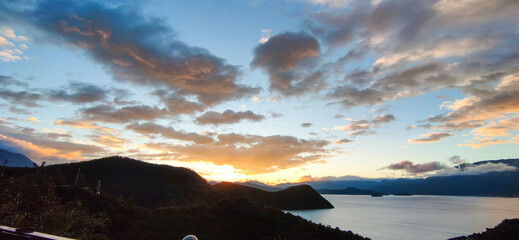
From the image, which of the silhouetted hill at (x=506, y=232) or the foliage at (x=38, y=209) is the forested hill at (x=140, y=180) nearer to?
the foliage at (x=38, y=209)

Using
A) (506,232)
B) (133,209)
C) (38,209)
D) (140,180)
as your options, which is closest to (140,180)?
(140,180)

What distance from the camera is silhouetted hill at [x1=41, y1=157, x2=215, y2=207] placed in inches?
3622

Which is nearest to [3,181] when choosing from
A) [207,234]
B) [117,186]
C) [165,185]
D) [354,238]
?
[207,234]

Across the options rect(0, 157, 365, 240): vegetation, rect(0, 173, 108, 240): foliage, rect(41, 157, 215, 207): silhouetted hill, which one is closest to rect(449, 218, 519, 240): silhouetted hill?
rect(0, 157, 365, 240): vegetation

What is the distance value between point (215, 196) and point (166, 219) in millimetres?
78691

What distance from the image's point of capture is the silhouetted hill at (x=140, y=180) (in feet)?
302

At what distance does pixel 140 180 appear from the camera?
105 m

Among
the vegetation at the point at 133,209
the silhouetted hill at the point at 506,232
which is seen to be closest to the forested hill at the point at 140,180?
the vegetation at the point at 133,209

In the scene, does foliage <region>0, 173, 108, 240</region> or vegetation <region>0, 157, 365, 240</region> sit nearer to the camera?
foliage <region>0, 173, 108, 240</region>

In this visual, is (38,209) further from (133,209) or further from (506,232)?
(506,232)

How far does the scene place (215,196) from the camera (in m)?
125

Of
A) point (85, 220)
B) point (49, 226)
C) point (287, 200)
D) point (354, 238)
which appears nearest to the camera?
point (49, 226)

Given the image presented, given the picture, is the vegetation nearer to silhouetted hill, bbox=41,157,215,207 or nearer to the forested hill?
silhouetted hill, bbox=41,157,215,207

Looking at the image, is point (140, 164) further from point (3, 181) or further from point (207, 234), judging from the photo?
point (3, 181)
